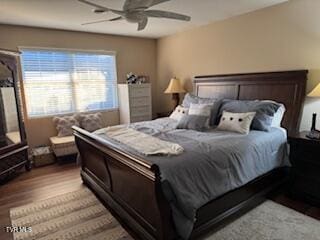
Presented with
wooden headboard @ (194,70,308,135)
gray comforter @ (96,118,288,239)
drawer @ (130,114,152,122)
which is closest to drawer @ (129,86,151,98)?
drawer @ (130,114,152,122)

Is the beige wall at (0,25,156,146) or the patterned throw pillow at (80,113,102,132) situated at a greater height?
the beige wall at (0,25,156,146)

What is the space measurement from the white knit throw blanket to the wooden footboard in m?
0.26

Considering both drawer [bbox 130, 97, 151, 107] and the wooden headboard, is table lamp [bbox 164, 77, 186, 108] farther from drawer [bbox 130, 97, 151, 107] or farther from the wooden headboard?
the wooden headboard

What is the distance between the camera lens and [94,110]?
4.98m

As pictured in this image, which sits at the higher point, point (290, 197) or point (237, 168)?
point (237, 168)

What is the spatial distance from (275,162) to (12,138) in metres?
3.85

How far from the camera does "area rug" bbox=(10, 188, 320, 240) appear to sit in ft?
7.02

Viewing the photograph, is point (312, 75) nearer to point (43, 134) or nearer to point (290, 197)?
point (290, 197)

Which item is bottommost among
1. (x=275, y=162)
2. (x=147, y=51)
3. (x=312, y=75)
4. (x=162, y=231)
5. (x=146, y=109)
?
(x=162, y=231)

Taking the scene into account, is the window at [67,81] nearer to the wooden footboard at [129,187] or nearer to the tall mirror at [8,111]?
the tall mirror at [8,111]

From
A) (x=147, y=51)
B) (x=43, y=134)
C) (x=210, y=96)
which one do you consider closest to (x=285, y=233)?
(x=210, y=96)

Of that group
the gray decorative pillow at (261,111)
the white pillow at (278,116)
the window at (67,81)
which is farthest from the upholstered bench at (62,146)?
the white pillow at (278,116)

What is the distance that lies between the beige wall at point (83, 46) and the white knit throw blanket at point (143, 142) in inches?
81.2

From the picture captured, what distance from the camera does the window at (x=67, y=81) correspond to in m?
4.19
